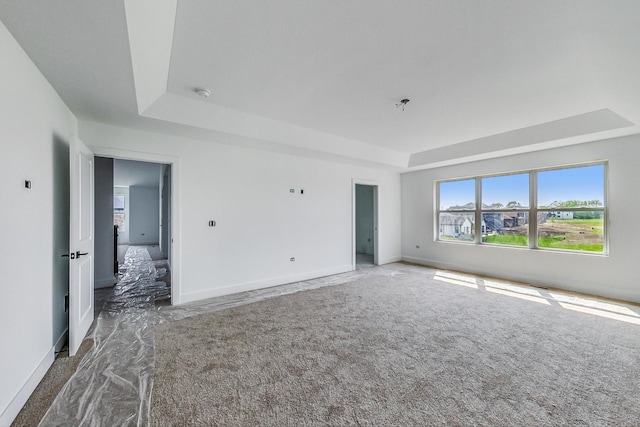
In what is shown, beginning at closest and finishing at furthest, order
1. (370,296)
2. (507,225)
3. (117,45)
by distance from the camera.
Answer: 1. (117,45)
2. (370,296)
3. (507,225)

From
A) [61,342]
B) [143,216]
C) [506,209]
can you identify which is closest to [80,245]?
[61,342]

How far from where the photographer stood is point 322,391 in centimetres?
192

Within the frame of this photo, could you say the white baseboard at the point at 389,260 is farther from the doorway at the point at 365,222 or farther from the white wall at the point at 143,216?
the white wall at the point at 143,216

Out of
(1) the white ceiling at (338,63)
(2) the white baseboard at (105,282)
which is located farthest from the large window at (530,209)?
(2) the white baseboard at (105,282)

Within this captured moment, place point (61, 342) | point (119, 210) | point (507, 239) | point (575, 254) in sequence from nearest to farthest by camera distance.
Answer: point (61, 342)
point (575, 254)
point (507, 239)
point (119, 210)

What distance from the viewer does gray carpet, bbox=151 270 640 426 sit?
5.63ft

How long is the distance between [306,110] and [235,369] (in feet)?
10.1

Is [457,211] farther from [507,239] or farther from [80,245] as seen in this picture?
[80,245]

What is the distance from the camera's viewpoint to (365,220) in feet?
27.3

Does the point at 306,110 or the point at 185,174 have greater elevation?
the point at 306,110

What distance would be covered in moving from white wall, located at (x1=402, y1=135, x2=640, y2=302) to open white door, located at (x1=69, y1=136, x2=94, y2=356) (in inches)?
249

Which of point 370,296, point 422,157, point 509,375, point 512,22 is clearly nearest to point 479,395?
point 509,375

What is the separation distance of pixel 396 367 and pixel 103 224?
17.1 ft

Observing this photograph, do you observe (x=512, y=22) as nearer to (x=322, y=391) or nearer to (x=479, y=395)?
(x=479, y=395)
